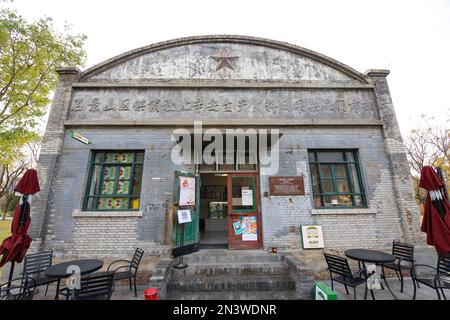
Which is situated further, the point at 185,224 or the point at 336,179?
the point at 336,179

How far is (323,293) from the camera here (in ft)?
11.5

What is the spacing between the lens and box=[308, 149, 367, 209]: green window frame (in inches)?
253

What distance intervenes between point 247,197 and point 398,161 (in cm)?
558

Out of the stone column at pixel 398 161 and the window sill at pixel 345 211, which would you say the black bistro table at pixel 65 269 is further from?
the stone column at pixel 398 161

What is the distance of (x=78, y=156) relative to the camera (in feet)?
20.9

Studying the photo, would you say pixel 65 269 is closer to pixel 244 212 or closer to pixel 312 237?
pixel 244 212

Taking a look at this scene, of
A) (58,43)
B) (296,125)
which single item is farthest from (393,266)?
(58,43)

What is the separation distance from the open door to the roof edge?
577 cm

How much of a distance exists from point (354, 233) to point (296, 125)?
415cm

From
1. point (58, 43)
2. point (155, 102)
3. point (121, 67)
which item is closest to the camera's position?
point (155, 102)

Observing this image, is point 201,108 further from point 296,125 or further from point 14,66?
point 14,66

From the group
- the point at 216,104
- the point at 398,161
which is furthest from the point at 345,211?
the point at 216,104

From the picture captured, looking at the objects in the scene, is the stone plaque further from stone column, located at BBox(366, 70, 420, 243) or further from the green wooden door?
the green wooden door

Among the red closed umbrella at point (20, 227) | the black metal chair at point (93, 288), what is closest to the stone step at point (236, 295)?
the black metal chair at point (93, 288)
